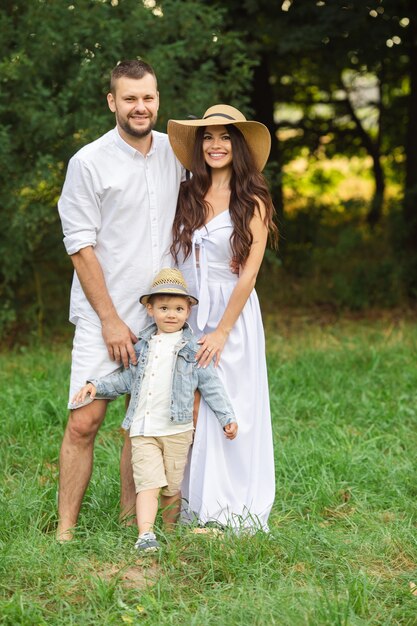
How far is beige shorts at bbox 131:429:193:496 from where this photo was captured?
13.5ft

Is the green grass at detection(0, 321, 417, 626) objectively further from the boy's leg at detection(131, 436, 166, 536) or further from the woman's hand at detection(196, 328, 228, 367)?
the woman's hand at detection(196, 328, 228, 367)

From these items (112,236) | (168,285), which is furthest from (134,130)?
(168,285)

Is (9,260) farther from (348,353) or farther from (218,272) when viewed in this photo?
(218,272)

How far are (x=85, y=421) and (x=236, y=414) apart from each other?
0.69m

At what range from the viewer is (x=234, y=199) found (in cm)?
424

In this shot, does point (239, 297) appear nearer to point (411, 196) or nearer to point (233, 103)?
point (233, 103)

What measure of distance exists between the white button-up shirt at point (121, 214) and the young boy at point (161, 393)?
4.9 inches

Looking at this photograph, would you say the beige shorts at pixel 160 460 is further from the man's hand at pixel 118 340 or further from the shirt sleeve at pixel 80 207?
the shirt sleeve at pixel 80 207

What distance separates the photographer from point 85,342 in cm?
419

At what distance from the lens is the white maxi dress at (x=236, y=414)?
425cm

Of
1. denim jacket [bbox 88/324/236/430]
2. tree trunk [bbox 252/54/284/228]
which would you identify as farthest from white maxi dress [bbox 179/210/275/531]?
tree trunk [bbox 252/54/284/228]

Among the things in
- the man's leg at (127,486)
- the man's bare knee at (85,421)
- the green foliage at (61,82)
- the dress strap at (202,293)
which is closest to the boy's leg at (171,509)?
the man's leg at (127,486)

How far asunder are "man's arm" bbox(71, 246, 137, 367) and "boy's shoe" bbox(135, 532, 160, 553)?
75 centimetres

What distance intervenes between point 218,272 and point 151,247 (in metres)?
0.33
